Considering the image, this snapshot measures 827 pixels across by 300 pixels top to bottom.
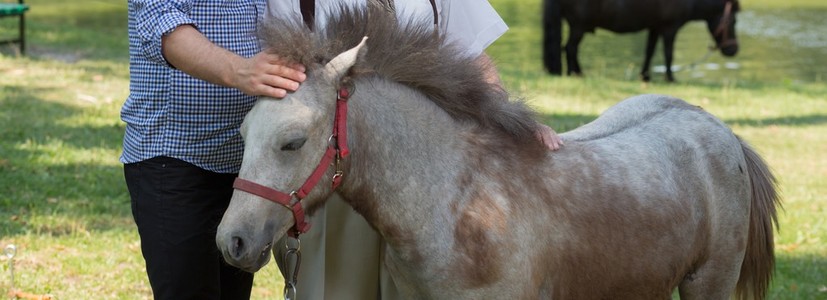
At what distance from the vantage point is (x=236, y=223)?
2.95 meters

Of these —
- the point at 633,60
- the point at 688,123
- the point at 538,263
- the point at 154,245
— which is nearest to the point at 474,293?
the point at 538,263

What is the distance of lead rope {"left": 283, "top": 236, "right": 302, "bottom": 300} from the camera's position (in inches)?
138

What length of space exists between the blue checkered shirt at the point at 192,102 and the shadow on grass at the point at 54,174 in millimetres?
3205

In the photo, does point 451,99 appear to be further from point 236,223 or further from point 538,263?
point 236,223

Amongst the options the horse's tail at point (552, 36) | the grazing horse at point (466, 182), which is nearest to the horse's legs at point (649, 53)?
the horse's tail at point (552, 36)

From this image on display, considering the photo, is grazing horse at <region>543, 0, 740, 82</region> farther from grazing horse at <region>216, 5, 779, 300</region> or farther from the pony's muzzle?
the pony's muzzle

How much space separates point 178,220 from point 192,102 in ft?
1.29

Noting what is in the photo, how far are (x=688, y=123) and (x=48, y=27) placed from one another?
618 inches

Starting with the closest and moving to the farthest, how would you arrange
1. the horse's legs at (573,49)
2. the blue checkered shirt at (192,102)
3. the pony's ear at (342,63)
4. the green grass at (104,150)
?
the pony's ear at (342,63)
the blue checkered shirt at (192,102)
the green grass at (104,150)
the horse's legs at (573,49)

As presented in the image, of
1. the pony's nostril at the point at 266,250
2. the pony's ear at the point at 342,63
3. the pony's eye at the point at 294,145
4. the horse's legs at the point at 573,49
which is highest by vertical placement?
the pony's ear at the point at 342,63

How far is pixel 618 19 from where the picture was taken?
16516 millimetres

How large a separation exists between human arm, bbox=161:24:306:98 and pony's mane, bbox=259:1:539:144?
61 mm

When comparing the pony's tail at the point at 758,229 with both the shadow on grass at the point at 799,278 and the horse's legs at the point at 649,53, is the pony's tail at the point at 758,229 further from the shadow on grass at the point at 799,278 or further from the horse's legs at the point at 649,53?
the horse's legs at the point at 649,53

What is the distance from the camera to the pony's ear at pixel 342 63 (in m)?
3.04
